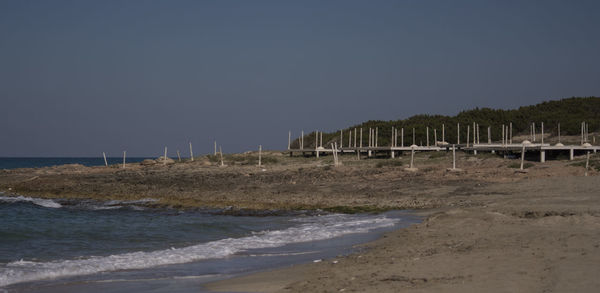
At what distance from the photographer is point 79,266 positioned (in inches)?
429

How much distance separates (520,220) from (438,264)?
18.6ft

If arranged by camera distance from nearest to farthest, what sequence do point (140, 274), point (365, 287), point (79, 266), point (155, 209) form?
1. point (365, 287)
2. point (140, 274)
3. point (79, 266)
4. point (155, 209)

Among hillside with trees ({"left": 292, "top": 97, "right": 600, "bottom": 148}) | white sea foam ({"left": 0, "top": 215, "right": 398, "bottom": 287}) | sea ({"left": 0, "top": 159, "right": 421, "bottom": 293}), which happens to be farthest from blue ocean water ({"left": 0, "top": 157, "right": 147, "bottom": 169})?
white sea foam ({"left": 0, "top": 215, "right": 398, "bottom": 287})

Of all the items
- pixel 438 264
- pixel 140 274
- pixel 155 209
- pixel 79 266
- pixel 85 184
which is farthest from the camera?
pixel 85 184

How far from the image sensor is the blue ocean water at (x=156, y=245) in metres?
9.83

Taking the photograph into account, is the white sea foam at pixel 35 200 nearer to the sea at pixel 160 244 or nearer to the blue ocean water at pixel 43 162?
the sea at pixel 160 244

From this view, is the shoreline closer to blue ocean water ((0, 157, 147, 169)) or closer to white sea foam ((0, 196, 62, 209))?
white sea foam ((0, 196, 62, 209))

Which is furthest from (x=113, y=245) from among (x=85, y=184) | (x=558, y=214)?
(x=85, y=184)

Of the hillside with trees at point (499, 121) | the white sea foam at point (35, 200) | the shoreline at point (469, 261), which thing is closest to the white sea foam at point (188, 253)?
the shoreline at point (469, 261)

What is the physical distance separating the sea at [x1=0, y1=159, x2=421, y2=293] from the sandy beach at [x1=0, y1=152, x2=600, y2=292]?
1.03 m

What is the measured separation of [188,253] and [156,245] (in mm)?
2030

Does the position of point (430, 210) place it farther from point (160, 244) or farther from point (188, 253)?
point (188, 253)

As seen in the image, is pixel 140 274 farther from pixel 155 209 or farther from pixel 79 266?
pixel 155 209

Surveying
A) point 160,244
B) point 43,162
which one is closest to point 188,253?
point 160,244
